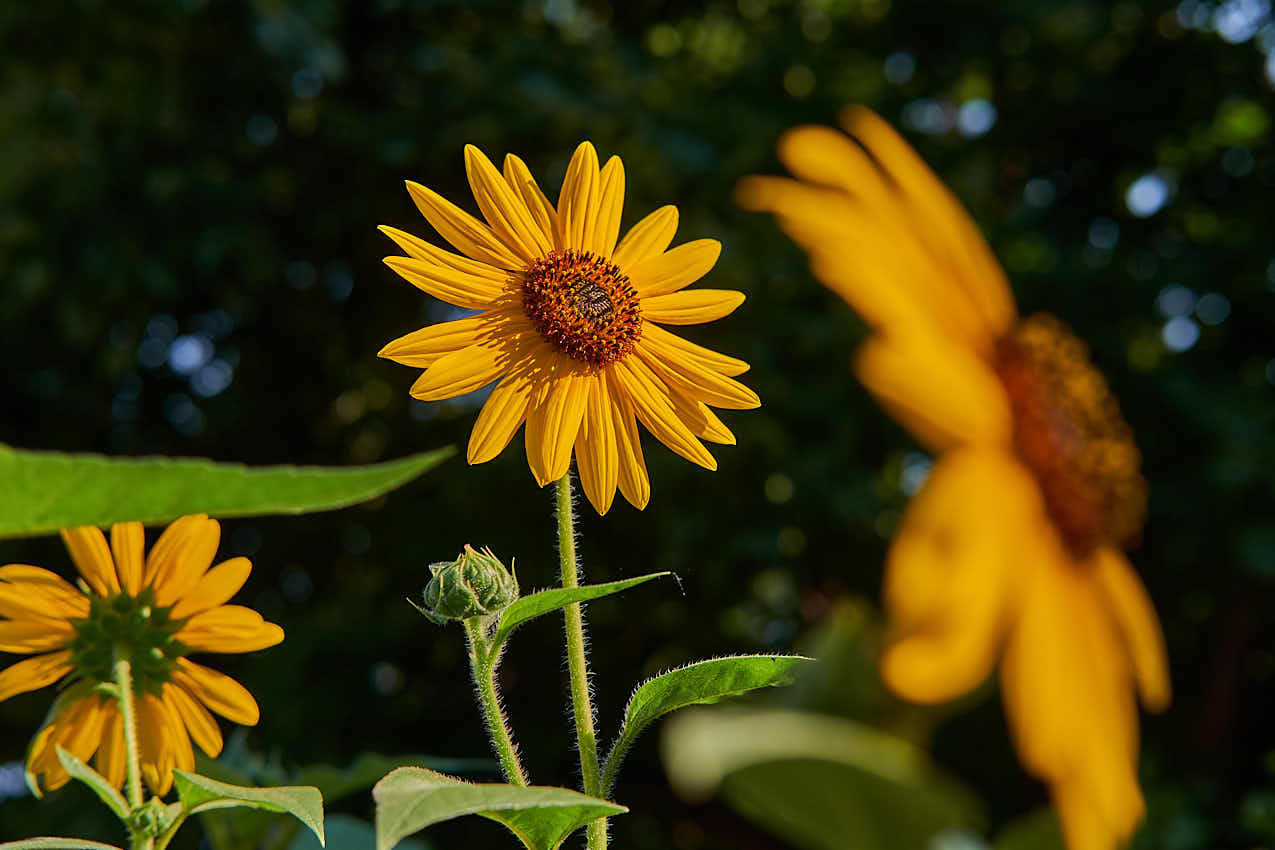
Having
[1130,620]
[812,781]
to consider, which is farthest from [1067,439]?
[812,781]

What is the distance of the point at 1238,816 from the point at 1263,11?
726mm

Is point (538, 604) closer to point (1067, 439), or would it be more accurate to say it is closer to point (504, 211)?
point (504, 211)

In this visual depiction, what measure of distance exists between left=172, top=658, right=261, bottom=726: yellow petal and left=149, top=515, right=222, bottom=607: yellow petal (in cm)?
A: 1

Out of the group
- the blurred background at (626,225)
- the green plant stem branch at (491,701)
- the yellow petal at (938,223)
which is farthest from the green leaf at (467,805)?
the blurred background at (626,225)

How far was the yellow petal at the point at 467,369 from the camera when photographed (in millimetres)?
118

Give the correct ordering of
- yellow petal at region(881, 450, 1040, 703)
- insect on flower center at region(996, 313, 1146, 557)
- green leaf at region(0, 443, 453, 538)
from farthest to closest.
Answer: insect on flower center at region(996, 313, 1146, 557)
yellow petal at region(881, 450, 1040, 703)
green leaf at region(0, 443, 453, 538)

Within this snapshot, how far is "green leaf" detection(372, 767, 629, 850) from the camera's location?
99mm

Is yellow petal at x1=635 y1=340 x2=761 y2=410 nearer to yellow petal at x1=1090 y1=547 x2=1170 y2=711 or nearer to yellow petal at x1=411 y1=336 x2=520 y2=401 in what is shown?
yellow petal at x1=411 y1=336 x2=520 y2=401

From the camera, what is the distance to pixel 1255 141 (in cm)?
112

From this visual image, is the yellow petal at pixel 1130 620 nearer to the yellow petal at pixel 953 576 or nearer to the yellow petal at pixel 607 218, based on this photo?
the yellow petal at pixel 953 576

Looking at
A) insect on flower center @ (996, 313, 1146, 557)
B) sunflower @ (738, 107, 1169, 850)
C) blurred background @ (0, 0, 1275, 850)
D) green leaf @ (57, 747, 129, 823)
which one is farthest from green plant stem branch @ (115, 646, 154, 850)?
blurred background @ (0, 0, 1275, 850)

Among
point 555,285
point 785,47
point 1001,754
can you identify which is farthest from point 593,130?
point 555,285

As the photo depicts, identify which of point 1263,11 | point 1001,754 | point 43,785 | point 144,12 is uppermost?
point 144,12

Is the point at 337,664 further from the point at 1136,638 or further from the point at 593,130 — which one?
the point at 1136,638
